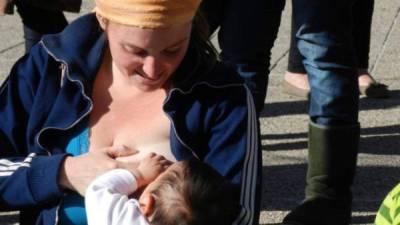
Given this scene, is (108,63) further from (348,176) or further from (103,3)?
(348,176)

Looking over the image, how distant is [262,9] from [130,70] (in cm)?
144

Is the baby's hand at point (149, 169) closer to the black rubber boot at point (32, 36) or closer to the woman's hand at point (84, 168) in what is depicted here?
the woman's hand at point (84, 168)

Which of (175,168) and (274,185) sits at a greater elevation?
(175,168)

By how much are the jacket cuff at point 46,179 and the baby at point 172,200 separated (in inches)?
5.5

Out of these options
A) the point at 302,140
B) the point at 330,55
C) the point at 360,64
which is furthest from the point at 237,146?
the point at 360,64

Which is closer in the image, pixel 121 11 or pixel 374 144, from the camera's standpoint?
pixel 121 11

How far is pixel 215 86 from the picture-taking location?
2660mm

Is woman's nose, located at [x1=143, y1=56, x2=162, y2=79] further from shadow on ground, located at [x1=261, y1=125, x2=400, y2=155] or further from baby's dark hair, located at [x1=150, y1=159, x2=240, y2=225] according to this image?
A: shadow on ground, located at [x1=261, y1=125, x2=400, y2=155]

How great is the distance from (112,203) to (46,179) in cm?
24

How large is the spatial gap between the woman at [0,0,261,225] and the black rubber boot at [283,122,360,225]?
1135 millimetres

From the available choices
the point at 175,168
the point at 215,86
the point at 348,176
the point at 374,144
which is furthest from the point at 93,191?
the point at 374,144

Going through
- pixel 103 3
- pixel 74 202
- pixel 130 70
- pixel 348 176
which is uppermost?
pixel 103 3

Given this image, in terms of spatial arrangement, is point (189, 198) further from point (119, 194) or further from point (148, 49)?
point (148, 49)

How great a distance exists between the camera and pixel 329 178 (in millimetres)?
3836
